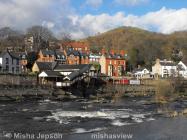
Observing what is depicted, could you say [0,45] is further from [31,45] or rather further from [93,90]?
[93,90]

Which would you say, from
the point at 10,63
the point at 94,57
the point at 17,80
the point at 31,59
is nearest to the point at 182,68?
the point at 94,57

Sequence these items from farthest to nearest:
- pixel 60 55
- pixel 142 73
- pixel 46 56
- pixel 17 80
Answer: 1. pixel 142 73
2. pixel 60 55
3. pixel 46 56
4. pixel 17 80

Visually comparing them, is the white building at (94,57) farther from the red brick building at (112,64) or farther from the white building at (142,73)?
the white building at (142,73)

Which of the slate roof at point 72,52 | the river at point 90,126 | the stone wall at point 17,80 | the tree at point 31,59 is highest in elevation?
the slate roof at point 72,52

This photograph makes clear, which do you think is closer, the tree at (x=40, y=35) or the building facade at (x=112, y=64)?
the building facade at (x=112, y=64)

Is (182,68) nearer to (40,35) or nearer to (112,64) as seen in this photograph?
(112,64)

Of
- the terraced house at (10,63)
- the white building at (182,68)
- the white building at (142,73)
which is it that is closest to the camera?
the terraced house at (10,63)

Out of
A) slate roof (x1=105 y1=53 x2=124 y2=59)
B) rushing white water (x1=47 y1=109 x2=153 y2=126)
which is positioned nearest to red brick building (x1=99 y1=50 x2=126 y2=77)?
slate roof (x1=105 y1=53 x2=124 y2=59)

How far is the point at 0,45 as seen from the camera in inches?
4926

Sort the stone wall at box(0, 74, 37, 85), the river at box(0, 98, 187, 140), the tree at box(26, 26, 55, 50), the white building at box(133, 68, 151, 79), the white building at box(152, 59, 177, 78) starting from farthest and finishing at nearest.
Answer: the tree at box(26, 26, 55, 50) → the white building at box(152, 59, 177, 78) → the white building at box(133, 68, 151, 79) → the stone wall at box(0, 74, 37, 85) → the river at box(0, 98, 187, 140)

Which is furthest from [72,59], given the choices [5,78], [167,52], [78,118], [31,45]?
[78,118]

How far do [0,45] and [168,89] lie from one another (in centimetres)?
7344

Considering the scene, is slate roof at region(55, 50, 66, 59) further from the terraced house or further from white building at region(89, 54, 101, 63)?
the terraced house

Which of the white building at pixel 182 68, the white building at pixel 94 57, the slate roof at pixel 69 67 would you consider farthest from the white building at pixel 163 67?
the slate roof at pixel 69 67
